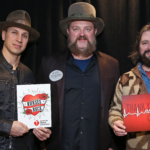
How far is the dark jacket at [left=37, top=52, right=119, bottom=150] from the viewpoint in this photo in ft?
6.64

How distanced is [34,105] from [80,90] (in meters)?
0.54

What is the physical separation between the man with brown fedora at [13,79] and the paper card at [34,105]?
3.2 inches

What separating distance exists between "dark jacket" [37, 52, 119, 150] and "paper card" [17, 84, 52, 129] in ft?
0.75

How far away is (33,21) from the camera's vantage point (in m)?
2.61

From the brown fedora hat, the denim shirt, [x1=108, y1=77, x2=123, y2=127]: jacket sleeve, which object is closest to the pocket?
the brown fedora hat

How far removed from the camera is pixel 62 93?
6.71 feet

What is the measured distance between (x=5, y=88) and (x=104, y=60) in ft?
3.75

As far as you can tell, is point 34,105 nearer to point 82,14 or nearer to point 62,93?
point 62,93

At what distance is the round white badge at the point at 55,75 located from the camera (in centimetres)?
210

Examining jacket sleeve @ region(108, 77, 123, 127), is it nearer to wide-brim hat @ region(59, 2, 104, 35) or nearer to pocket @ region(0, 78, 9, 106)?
wide-brim hat @ region(59, 2, 104, 35)

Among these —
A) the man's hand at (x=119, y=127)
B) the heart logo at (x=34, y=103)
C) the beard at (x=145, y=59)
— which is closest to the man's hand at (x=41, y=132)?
the heart logo at (x=34, y=103)

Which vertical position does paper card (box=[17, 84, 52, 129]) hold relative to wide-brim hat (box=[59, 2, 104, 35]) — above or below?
below

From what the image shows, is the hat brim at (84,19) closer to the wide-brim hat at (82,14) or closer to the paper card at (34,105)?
the wide-brim hat at (82,14)

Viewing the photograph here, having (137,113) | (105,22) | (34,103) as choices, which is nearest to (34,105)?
(34,103)
